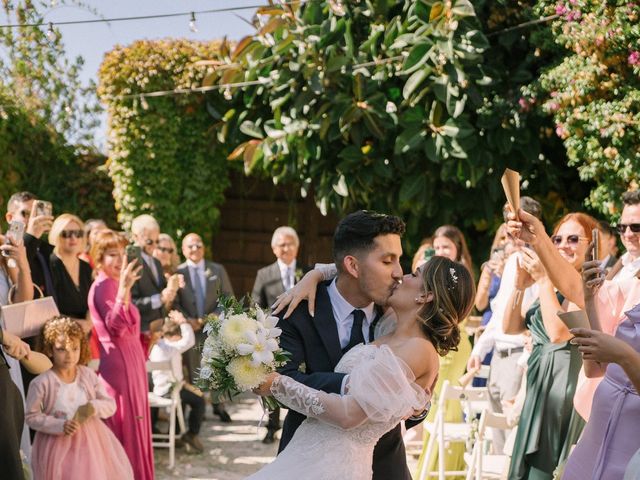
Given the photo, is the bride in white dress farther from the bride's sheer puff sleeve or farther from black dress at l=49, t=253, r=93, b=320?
black dress at l=49, t=253, r=93, b=320

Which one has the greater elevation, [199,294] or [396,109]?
[396,109]

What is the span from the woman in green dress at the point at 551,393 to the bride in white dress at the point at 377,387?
→ 2.21 meters

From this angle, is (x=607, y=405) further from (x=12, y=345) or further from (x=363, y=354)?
(x=12, y=345)

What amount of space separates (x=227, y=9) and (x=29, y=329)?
16.4 ft

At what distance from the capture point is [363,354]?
314 centimetres

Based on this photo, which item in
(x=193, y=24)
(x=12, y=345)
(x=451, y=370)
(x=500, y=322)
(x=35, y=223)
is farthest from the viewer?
(x=193, y=24)

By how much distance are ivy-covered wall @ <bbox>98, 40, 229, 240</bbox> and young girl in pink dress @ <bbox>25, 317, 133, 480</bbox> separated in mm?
6521

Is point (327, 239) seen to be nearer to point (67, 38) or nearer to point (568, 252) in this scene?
point (67, 38)

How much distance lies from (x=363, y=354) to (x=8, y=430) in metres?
2.50

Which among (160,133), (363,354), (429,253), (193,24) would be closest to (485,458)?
(429,253)

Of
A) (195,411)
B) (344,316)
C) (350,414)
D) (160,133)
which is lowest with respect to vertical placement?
(195,411)

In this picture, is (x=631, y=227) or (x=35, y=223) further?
(x=35, y=223)

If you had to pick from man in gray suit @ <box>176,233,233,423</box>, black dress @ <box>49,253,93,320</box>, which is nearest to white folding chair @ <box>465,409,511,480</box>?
black dress @ <box>49,253,93,320</box>

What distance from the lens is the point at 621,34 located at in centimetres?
786
